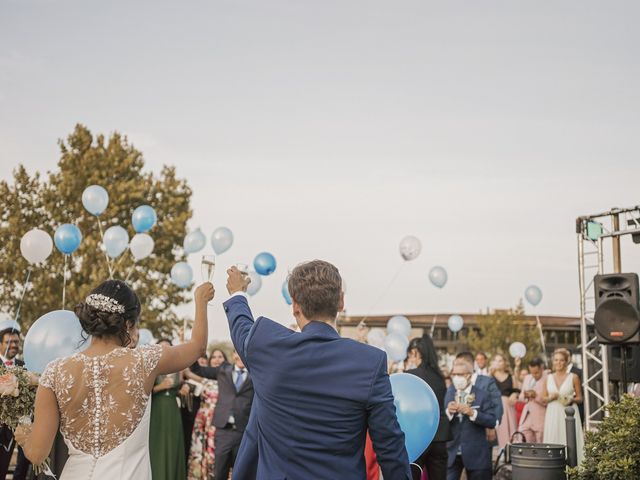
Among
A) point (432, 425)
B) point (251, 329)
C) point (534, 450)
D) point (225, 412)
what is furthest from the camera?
point (225, 412)

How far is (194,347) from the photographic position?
3.27 metres

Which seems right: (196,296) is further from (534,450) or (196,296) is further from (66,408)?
(534,450)

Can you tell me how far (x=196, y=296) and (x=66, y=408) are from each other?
758 millimetres

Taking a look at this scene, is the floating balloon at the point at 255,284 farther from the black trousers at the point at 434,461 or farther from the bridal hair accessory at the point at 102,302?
the bridal hair accessory at the point at 102,302

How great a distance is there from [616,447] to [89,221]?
2012 cm

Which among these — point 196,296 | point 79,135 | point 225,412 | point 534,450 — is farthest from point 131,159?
point 196,296

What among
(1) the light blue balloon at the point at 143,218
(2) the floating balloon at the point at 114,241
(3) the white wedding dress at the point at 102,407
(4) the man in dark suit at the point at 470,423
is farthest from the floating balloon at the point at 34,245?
(3) the white wedding dress at the point at 102,407

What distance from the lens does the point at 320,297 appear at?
2795 mm

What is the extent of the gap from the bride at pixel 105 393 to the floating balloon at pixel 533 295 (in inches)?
629

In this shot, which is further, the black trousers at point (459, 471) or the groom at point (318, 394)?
the black trousers at point (459, 471)

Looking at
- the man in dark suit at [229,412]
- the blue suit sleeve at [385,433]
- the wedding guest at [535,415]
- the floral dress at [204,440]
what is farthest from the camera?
the floral dress at [204,440]

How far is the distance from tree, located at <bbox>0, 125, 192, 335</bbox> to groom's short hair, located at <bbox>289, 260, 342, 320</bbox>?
19.3 metres

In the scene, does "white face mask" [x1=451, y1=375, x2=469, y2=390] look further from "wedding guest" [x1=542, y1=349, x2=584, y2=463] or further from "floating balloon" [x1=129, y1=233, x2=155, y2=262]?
"floating balloon" [x1=129, y1=233, x2=155, y2=262]

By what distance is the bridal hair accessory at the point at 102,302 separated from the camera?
321cm
